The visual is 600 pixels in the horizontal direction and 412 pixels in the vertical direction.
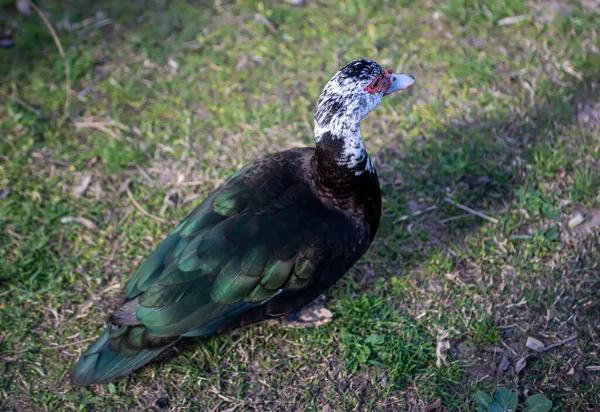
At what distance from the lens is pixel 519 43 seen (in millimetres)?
4922

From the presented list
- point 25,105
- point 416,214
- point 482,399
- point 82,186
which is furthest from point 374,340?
point 25,105

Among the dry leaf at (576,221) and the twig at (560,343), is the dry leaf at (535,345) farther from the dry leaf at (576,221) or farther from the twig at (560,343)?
the dry leaf at (576,221)

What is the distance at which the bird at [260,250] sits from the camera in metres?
3.07

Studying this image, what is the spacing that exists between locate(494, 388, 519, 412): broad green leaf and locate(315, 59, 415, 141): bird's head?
1600 mm

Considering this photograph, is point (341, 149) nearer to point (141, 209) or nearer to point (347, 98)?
point (347, 98)

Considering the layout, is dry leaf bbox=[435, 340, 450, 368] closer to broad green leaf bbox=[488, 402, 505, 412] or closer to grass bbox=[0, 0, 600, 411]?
grass bbox=[0, 0, 600, 411]

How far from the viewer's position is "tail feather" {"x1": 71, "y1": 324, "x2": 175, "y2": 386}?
3.16 metres

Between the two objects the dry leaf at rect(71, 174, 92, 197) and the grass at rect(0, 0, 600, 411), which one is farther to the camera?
the dry leaf at rect(71, 174, 92, 197)

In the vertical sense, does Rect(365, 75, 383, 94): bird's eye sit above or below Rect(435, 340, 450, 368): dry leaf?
above

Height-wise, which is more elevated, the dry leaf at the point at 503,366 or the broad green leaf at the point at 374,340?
the broad green leaf at the point at 374,340

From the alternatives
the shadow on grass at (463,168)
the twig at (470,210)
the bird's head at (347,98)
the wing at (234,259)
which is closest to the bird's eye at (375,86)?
the bird's head at (347,98)

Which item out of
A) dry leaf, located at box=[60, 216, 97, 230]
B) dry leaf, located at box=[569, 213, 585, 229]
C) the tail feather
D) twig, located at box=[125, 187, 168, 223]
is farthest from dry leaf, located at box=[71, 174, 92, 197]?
dry leaf, located at box=[569, 213, 585, 229]

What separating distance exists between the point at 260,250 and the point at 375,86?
112 cm

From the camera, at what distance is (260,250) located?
3094 mm
